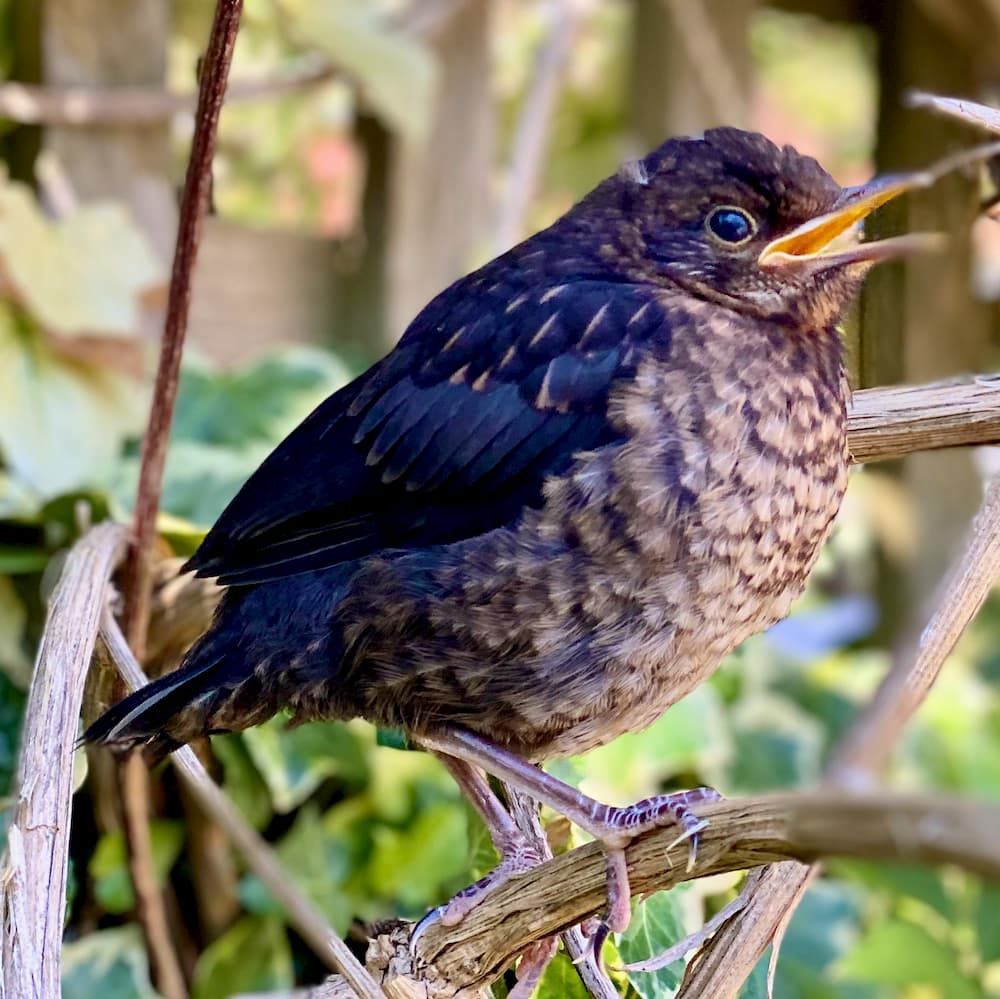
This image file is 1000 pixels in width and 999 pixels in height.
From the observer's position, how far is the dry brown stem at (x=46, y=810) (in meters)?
0.91

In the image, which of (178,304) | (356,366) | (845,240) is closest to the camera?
(845,240)

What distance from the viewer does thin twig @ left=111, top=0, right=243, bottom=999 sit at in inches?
39.3

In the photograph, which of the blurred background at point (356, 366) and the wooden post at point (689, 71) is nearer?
the blurred background at point (356, 366)

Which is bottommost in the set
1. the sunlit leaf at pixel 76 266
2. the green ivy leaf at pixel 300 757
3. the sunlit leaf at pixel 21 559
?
the green ivy leaf at pixel 300 757

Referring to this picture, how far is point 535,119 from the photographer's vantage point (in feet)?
8.38

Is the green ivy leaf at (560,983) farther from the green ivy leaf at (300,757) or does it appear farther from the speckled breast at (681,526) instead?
the green ivy leaf at (300,757)

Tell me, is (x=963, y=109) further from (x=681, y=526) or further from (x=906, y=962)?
(x=906, y=962)

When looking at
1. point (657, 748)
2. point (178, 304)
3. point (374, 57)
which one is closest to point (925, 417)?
point (178, 304)

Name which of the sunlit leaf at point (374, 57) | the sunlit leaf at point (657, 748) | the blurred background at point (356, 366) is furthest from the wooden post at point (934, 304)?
the sunlit leaf at point (657, 748)

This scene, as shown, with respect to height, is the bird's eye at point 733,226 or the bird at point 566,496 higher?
the bird's eye at point 733,226

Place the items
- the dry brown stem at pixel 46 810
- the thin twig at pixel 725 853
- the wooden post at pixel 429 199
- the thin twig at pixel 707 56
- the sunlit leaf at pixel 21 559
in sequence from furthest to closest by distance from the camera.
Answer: the thin twig at pixel 707 56, the wooden post at pixel 429 199, the sunlit leaf at pixel 21 559, the dry brown stem at pixel 46 810, the thin twig at pixel 725 853

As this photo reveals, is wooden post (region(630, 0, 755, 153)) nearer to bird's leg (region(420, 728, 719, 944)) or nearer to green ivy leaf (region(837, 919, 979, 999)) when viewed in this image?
green ivy leaf (region(837, 919, 979, 999))

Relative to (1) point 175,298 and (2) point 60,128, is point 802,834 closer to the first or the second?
(1) point 175,298

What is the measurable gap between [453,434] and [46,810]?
0.40 metres
